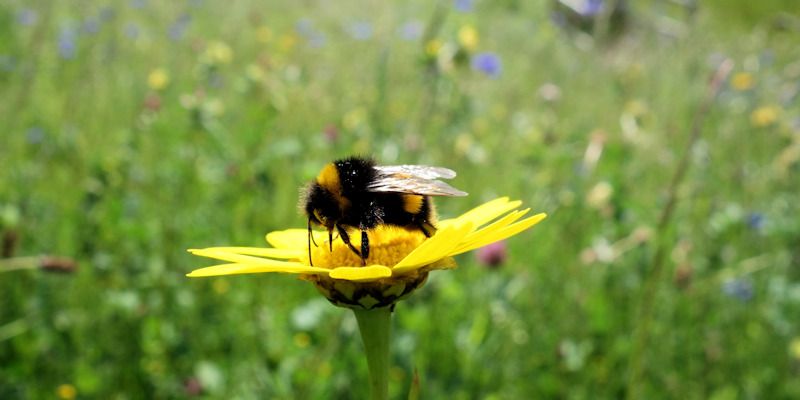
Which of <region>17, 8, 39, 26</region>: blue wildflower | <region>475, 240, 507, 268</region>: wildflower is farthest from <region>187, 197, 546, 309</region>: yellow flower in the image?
<region>17, 8, 39, 26</region>: blue wildflower

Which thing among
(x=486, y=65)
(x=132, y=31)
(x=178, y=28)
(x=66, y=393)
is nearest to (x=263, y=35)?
(x=178, y=28)

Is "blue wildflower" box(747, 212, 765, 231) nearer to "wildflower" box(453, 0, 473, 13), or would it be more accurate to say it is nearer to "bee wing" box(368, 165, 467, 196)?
"wildflower" box(453, 0, 473, 13)

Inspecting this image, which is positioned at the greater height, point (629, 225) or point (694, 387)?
point (629, 225)

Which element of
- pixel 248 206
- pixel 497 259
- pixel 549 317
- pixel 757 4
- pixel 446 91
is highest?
pixel 446 91

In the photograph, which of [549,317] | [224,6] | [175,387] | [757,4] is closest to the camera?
[175,387]

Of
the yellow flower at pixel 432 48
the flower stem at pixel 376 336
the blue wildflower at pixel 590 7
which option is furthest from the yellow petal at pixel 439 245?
the blue wildflower at pixel 590 7

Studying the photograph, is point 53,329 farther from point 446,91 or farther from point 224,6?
point 224,6

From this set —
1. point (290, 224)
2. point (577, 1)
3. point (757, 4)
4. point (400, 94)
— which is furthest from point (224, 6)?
point (757, 4)
